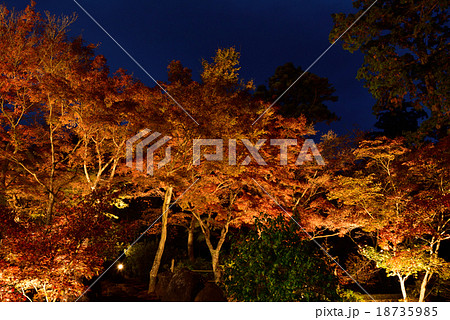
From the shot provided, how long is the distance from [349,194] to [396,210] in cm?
134

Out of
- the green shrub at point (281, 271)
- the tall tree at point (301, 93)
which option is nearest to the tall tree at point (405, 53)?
the green shrub at point (281, 271)

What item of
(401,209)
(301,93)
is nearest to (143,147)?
(401,209)

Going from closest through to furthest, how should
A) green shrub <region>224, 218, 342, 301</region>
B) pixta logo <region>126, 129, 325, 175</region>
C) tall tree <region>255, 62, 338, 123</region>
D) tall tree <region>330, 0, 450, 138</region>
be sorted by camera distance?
green shrub <region>224, 218, 342, 301</region>, tall tree <region>330, 0, 450, 138</region>, pixta logo <region>126, 129, 325, 175</region>, tall tree <region>255, 62, 338, 123</region>

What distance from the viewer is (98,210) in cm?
614

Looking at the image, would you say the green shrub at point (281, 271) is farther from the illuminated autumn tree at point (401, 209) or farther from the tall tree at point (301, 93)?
the tall tree at point (301, 93)

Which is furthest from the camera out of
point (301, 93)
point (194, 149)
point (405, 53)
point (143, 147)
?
point (301, 93)

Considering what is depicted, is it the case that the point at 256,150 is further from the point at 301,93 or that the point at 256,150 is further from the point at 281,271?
the point at 301,93

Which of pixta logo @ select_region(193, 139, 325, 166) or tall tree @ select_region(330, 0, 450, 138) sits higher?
tall tree @ select_region(330, 0, 450, 138)

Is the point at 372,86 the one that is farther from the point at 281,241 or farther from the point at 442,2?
the point at 281,241

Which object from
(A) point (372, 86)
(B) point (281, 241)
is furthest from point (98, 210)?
(A) point (372, 86)

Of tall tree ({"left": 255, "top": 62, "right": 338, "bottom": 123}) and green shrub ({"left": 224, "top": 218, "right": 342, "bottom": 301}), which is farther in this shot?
tall tree ({"left": 255, "top": 62, "right": 338, "bottom": 123})

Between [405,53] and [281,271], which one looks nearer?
[281,271]

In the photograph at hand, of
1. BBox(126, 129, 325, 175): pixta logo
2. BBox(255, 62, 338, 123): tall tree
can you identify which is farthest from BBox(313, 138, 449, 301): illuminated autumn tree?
BBox(255, 62, 338, 123): tall tree

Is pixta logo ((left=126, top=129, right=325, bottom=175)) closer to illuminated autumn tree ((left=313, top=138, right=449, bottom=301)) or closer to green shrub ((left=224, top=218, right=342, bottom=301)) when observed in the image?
illuminated autumn tree ((left=313, top=138, right=449, bottom=301))
